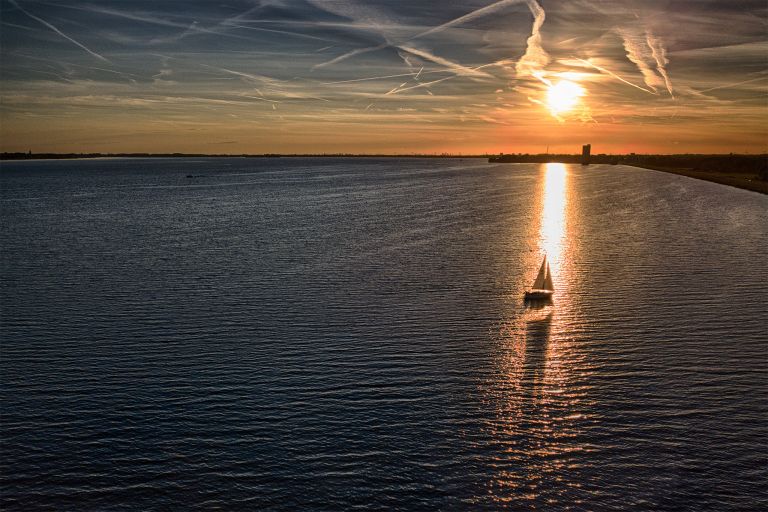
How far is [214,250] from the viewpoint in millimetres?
76625

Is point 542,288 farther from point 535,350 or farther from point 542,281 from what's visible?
A: point 535,350

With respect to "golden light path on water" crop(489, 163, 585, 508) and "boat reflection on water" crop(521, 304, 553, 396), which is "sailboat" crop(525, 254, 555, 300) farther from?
"boat reflection on water" crop(521, 304, 553, 396)

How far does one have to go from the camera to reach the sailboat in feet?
171

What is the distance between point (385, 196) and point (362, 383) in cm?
14468

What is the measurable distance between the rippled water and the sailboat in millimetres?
1477

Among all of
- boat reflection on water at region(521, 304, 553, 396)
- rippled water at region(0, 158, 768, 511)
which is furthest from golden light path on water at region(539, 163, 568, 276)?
boat reflection on water at region(521, 304, 553, 396)

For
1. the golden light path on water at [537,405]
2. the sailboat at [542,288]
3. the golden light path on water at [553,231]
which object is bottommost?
the golden light path on water at [537,405]

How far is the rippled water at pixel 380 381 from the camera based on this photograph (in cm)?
2391

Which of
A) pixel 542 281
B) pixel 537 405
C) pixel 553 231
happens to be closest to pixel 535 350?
pixel 537 405

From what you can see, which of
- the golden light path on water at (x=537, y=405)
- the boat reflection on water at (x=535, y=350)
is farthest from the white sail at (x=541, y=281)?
the boat reflection on water at (x=535, y=350)

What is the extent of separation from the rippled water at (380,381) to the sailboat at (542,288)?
4.85 ft

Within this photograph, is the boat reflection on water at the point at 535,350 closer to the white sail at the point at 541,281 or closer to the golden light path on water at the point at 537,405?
the golden light path on water at the point at 537,405

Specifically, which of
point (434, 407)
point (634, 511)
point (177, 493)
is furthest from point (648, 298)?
point (177, 493)

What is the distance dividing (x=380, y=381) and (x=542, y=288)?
24357 mm
